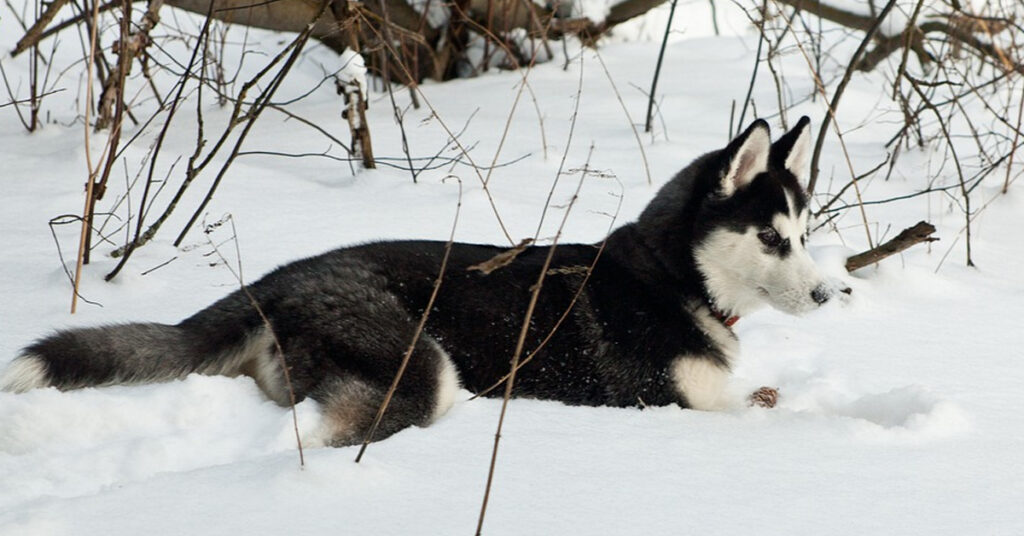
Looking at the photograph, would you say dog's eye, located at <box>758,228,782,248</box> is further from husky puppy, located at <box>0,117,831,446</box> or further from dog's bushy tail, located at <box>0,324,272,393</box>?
dog's bushy tail, located at <box>0,324,272,393</box>

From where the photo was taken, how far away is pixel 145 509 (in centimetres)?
237

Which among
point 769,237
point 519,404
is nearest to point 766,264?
point 769,237

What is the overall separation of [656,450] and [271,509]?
1.14 meters

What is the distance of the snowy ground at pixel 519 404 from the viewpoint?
8.27 feet

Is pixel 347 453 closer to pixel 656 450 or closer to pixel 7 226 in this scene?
pixel 656 450

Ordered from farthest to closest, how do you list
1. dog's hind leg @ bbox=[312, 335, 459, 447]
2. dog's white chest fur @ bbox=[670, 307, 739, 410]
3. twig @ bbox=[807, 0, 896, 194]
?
twig @ bbox=[807, 0, 896, 194], dog's white chest fur @ bbox=[670, 307, 739, 410], dog's hind leg @ bbox=[312, 335, 459, 447]

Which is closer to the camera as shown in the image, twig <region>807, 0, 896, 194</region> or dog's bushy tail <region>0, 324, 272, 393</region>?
dog's bushy tail <region>0, 324, 272, 393</region>

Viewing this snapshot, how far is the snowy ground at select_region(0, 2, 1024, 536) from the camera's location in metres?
2.52

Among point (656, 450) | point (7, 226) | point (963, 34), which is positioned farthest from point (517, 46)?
point (656, 450)

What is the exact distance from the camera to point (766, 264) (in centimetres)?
389

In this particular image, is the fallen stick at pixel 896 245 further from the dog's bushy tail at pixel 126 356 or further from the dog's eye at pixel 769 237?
the dog's bushy tail at pixel 126 356

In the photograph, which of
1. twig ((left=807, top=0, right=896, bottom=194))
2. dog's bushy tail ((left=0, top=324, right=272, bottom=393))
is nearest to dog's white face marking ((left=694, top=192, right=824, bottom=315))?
dog's bushy tail ((left=0, top=324, right=272, bottom=393))

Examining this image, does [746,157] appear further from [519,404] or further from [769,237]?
[519,404]

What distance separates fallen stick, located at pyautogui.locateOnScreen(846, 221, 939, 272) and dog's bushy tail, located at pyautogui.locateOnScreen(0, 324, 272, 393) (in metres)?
2.87
